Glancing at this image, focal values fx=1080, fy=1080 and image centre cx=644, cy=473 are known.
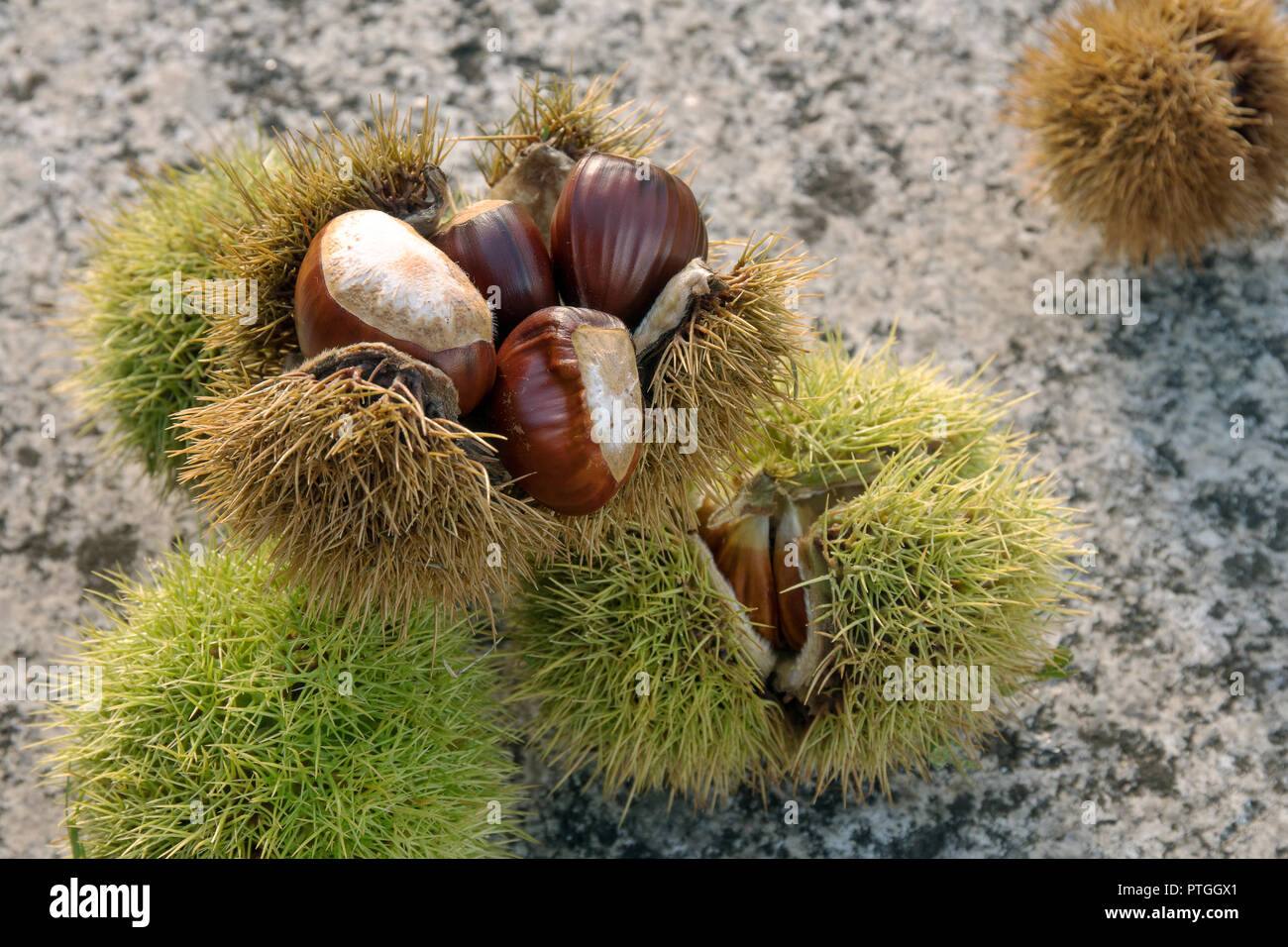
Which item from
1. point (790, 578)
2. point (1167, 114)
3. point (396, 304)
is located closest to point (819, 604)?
point (790, 578)

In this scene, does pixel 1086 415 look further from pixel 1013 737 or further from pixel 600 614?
pixel 600 614

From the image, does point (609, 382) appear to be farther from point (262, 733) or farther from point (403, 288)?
point (262, 733)

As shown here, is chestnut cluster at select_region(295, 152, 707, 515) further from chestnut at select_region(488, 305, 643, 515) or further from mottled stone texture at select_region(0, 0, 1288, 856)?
mottled stone texture at select_region(0, 0, 1288, 856)

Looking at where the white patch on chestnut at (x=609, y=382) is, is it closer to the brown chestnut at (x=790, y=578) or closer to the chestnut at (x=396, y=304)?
the chestnut at (x=396, y=304)

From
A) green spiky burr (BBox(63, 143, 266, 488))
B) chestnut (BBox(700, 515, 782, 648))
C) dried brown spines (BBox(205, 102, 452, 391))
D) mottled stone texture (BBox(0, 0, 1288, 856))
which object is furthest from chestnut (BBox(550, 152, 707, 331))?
mottled stone texture (BBox(0, 0, 1288, 856))

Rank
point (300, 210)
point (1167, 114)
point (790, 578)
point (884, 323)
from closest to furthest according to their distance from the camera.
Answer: point (300, 210) → point (790, 578) → point (1167, 114) → point (884, 323)

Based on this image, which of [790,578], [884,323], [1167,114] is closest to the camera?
[790,578]

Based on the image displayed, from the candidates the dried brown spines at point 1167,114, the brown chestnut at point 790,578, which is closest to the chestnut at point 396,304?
the brown chestnut at point 790,578
